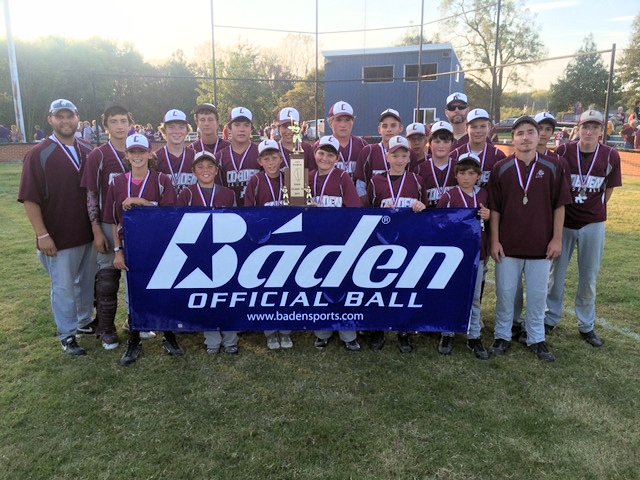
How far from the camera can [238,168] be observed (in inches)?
187

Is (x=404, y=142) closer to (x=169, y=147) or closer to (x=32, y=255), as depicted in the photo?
(x=169, y=147)

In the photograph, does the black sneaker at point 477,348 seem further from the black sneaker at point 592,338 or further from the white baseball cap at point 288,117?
the white baseball cap at point 288,117

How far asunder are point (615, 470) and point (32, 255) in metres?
7.75

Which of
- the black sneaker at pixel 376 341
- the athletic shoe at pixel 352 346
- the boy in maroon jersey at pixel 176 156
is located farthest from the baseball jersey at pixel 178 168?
the black sneaker at pixel 376 341

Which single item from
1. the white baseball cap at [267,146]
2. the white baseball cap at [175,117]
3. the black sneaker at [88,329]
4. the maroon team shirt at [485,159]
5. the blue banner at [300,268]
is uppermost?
the white baseball cap at [175,117]

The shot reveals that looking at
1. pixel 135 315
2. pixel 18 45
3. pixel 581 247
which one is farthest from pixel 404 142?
pixel 18 45

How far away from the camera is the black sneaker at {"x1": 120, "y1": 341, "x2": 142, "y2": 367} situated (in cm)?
409

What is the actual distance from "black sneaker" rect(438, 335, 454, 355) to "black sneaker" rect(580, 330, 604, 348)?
4.33ft

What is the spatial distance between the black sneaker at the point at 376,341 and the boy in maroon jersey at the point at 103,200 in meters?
2.37

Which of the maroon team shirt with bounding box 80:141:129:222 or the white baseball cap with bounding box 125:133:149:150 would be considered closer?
the white baseball cap with bounding box 125:133:149:150

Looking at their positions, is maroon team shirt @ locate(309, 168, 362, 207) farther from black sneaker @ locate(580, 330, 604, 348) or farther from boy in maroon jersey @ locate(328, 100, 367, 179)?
black sneaker @ locate(580, 330, 604, 348)

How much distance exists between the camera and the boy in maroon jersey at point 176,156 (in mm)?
4562

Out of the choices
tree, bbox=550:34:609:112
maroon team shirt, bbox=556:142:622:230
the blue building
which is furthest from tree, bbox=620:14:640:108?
maroon team shirt, bbox=556:142:622:230

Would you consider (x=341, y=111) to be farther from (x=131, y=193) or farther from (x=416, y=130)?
(x=131, y=193)
